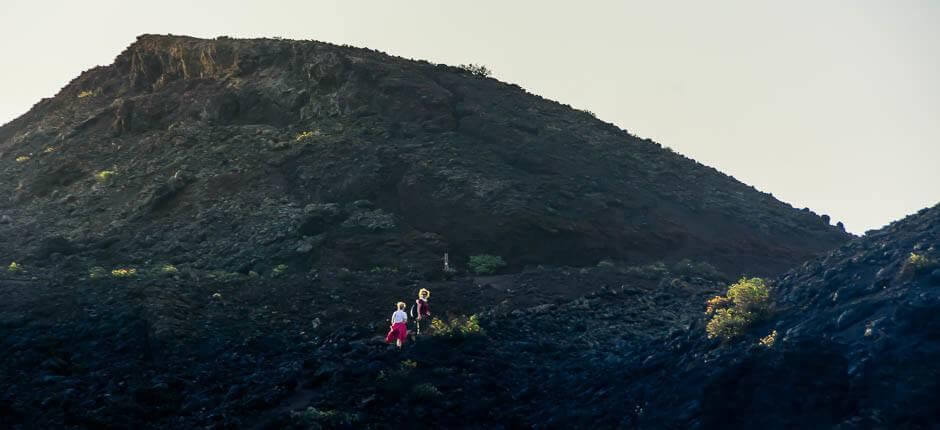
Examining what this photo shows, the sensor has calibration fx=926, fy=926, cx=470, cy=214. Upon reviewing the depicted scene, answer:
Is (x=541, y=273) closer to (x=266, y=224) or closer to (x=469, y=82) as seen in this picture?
(x=266, y=224)

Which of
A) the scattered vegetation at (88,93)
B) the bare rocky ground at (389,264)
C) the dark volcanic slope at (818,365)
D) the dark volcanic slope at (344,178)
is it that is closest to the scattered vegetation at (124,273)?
the bare rocky ground at (389,264)

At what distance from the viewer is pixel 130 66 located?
5497 centimetres

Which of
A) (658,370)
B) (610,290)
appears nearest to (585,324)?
(610,290)

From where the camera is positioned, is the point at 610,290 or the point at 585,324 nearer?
the point at 585,324

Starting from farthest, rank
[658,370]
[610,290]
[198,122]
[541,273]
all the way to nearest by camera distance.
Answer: [198,122] → [541,273] → [610,290] → [658,370]

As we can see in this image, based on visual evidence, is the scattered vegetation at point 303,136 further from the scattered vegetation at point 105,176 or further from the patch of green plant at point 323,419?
the patch of green plant at point 323,419

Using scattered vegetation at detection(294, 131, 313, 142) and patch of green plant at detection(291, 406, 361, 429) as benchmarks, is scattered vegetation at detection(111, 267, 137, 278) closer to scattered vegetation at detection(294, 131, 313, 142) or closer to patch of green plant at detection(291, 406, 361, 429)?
patch of green plant at detection(291, 406, 361, 429)

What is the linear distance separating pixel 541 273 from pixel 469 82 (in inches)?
827

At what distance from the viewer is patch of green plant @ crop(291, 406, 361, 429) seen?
62.7 feet

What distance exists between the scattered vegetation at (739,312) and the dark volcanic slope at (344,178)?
1298 centimetres

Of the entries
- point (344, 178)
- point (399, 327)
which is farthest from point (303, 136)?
point (399, 327)

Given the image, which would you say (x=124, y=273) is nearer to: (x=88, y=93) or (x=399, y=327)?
(x=399, y=327)

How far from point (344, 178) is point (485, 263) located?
862 cm

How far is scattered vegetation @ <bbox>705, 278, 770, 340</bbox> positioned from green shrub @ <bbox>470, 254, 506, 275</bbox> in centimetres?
1160
